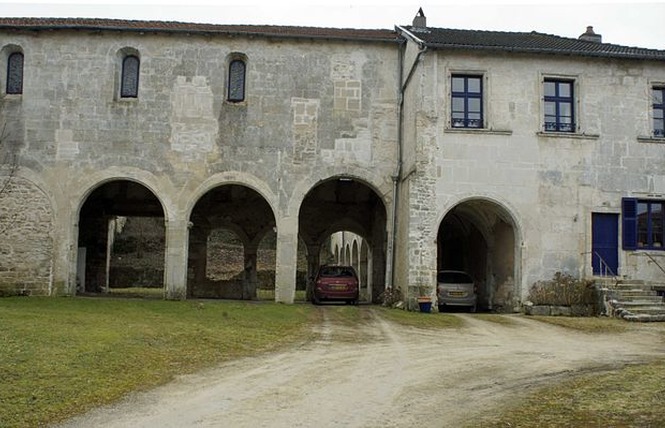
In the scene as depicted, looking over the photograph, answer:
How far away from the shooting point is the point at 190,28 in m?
22.3

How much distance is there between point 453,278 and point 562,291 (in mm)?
3696

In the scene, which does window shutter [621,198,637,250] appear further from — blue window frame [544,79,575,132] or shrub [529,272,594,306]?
blue window frame [544,79,575,132]

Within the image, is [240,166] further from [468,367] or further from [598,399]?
[598,399]

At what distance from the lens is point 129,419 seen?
7.02 metres

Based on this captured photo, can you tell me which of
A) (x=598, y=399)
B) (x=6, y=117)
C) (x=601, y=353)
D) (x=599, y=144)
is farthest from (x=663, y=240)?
(x=6, y=117)

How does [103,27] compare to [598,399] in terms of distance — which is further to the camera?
[103,27]

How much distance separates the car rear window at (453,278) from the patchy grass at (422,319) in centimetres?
319

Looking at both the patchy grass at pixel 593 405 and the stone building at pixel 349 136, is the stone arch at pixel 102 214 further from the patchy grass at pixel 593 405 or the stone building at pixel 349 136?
the patchy grass at pixel 593 405

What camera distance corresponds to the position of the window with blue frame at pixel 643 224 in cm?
2048

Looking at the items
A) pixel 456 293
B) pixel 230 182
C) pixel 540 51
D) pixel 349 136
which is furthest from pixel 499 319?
pixel 230 182

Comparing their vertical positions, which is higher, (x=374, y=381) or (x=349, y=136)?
(x=349, y=136)

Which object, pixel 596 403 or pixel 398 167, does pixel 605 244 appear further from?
pixel 596 403

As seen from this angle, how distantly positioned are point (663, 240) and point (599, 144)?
345cm

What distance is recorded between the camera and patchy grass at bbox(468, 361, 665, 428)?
6.89 meters
